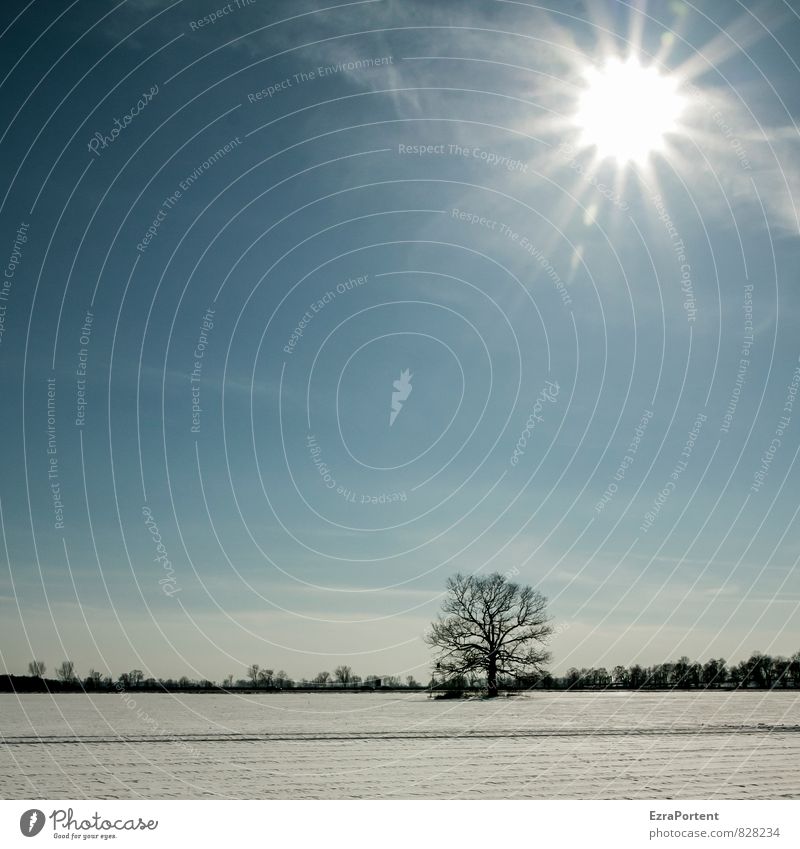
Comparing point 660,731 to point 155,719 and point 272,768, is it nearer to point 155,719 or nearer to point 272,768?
point 272,768

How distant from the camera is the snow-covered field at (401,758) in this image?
14.2 m

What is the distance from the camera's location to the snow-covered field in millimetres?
14234
